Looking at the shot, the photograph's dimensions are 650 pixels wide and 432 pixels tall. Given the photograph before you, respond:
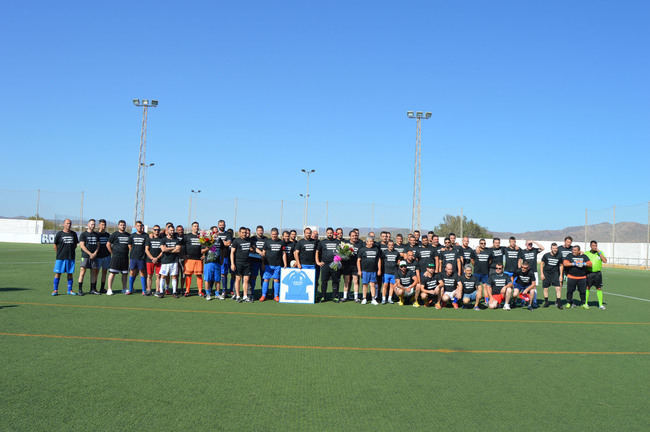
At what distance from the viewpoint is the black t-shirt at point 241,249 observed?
11.7 metres

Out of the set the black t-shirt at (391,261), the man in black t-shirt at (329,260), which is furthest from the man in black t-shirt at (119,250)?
the black t-shirt at (391,261)

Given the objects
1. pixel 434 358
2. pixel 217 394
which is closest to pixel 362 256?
pixel 434 358

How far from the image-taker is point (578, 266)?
39.9 ft

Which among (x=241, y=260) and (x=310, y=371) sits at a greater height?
(x=241, y=260)

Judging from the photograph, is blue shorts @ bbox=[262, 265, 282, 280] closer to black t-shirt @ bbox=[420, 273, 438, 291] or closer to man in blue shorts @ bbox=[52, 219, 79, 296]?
black t-shirt @ bbox=[420, 273, 438, 291]

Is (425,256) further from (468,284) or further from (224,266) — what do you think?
(224,266)

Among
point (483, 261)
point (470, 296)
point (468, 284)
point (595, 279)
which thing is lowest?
point (470, 296)

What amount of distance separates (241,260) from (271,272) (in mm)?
898

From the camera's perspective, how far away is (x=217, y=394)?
4.73m

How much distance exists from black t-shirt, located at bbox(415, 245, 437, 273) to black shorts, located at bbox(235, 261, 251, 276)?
14.8ft

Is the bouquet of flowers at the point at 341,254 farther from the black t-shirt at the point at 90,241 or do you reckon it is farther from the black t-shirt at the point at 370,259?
the black t-shirt at the point at 90,241

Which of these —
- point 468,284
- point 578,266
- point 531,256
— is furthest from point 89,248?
point 578,266

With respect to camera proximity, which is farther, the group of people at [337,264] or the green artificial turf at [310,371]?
the group of people at [337,264]

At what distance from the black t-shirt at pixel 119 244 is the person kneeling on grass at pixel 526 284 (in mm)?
10218
